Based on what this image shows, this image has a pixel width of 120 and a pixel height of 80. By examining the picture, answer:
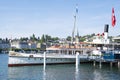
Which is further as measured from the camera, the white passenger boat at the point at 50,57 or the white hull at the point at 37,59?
the white passenger boat at the point at 50,57

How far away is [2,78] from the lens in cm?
5334

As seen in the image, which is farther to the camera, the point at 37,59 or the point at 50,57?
the point at 50,57

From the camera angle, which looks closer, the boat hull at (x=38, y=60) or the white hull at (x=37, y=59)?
the boat hull at (x=38, y=60)

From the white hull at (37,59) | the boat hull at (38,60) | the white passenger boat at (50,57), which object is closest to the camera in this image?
the boat hull at (38,60)

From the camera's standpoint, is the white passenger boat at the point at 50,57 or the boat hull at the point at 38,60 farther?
the white passenger boat at the point at 50,57

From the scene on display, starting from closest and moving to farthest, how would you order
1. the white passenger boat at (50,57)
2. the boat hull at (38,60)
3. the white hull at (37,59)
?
the boat hull at (38,60), the white hull at (37,59), the white passenger boat at (50,57)

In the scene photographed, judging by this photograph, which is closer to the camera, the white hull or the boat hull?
the boat hull

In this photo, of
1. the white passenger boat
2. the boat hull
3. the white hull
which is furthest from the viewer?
the white passenger boat

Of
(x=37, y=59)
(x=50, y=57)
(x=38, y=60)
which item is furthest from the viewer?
(x=50, y=57)

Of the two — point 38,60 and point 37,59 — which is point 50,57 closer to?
point 38,60

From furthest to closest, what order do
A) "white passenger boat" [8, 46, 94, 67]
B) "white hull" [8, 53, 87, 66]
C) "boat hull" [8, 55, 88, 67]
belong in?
"white passenger boat" [8, 46, 94, 67] < "white hull" [8, 53, 87, 66] < "boat hull" [8, 55, 88, 67]

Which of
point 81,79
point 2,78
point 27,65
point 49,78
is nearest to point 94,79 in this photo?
point 81,79

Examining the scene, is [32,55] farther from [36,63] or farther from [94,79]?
[94,79]

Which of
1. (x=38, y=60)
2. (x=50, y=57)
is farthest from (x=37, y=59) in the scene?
(x=50, y=57)
